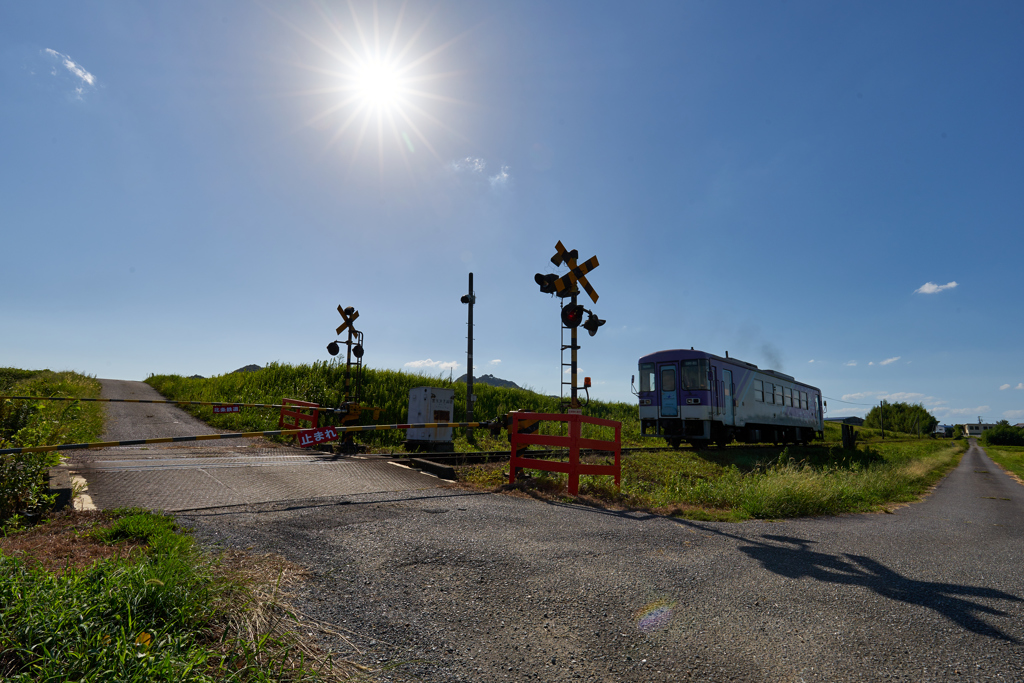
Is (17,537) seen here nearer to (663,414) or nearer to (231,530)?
(231,530)

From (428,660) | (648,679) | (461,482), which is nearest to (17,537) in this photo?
(428,660)

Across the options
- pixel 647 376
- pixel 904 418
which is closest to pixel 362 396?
pixel 647 376

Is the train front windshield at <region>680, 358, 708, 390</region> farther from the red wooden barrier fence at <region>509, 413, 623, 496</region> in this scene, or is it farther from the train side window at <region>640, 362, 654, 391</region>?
the red wooden barrier fence at <region>509, 413, 623, 496</region>

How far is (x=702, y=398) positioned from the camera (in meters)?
17.1

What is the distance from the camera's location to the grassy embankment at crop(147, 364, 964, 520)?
7.29m

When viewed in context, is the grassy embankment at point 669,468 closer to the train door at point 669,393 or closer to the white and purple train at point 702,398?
the white and purple train at point 702,398

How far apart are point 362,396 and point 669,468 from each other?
12.3m

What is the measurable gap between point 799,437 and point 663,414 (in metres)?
11.9

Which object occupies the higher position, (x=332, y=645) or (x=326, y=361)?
(x=326, y=361)

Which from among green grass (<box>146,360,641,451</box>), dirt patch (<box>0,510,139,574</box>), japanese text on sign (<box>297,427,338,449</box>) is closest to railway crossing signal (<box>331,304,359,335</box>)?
green grass (<box>146,360,641,451</box>)

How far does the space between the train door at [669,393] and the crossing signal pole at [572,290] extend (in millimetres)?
9519

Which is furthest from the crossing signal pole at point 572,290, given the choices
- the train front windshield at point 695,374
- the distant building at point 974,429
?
the distant building at point 974,429

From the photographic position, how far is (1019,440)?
53.9 m

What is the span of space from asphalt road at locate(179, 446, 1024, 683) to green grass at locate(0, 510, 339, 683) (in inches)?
16.0
